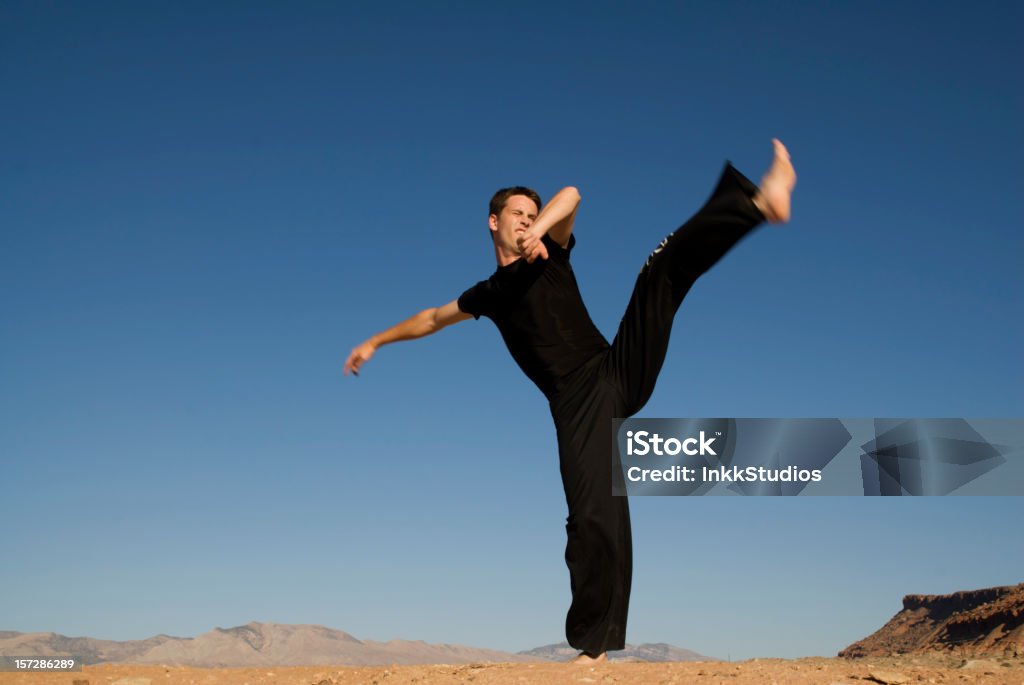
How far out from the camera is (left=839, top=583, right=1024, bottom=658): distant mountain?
15.9m

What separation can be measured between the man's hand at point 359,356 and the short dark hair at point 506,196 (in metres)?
1.61

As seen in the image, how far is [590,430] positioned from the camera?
6.53 m

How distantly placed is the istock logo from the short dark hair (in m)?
1.92

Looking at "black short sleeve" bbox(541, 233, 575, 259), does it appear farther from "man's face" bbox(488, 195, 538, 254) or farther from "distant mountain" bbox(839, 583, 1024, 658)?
"distant mountain" bbox(839, 583, 1024, 658)

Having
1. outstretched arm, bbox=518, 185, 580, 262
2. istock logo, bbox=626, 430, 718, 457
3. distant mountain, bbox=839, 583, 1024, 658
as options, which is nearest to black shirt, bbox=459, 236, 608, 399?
outstretched arm, bbox=518, 185, 580, 262

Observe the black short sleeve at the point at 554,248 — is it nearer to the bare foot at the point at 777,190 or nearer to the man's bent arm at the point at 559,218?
the man's bent arm at the point at 559,218

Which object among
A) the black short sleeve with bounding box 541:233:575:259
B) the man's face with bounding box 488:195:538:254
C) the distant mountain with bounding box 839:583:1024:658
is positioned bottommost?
the distant mountain with bounding box 839:583:1024:658

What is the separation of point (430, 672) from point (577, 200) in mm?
4103

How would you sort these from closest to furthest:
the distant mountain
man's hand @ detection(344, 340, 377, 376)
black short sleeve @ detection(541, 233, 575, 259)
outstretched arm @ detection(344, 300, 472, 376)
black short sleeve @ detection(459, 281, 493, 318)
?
black short sleeve @ detection(541, 233, 575, 259)
black short sleeve @ detection(459, 281, 493, 318)
outstretched arm @ detection(344, 300, 472, 376)
man's hand @ detection(344, 340, 377, 376)
the distant mountain

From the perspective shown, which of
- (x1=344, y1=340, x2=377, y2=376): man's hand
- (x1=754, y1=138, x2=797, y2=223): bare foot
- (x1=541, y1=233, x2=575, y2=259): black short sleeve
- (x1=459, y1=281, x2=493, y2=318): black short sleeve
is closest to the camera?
(x1=754, y1=138, x2=797, y2=223): bare foot

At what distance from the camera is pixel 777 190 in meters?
6.04

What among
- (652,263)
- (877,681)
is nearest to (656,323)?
(652,263)

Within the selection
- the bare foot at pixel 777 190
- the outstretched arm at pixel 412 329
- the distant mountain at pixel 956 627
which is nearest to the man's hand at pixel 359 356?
the outstretched arm at pixel 412 329

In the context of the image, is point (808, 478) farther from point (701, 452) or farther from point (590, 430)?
point (590, 430)
